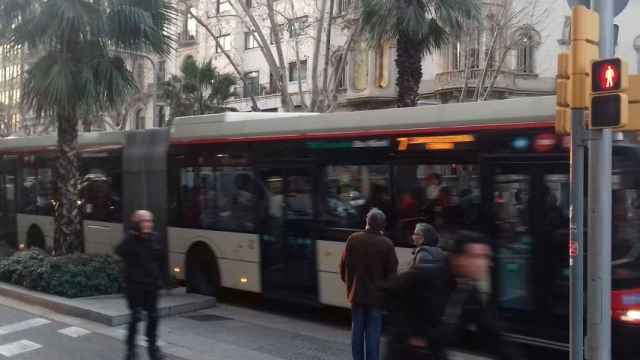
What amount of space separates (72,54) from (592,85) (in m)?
9.98

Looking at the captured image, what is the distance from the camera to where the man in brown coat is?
715 cm

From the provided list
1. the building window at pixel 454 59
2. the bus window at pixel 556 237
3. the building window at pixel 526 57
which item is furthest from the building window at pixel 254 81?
the bus window at pixel 556 237

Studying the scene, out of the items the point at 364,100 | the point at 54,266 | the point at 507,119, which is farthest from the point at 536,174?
the point at 364,100

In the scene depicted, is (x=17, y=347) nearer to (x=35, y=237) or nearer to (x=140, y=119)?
(x=35, y=237)

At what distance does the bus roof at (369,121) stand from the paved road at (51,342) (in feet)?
12.8

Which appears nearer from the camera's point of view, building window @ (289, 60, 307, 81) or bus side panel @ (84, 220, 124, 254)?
bus side panel @ (84, 220, 124, 254)

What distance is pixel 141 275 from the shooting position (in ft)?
25.7

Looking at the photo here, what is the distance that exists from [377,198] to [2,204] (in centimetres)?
1303

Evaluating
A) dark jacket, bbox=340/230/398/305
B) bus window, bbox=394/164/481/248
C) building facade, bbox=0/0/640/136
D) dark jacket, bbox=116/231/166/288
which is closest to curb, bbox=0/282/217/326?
dark jacket, bbox=116/231/166/288

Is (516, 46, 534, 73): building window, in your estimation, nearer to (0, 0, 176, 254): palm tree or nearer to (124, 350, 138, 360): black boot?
(0, 0, 176, 254): palm tree

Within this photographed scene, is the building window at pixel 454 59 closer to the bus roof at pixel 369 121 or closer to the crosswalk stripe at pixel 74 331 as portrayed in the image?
the bus roof at pixel 369 121

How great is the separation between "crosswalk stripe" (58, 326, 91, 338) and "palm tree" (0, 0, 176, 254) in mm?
3954

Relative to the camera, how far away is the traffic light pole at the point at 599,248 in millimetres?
6648

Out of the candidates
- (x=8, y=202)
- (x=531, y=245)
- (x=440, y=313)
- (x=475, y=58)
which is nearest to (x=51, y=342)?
(x=531, y=245)
